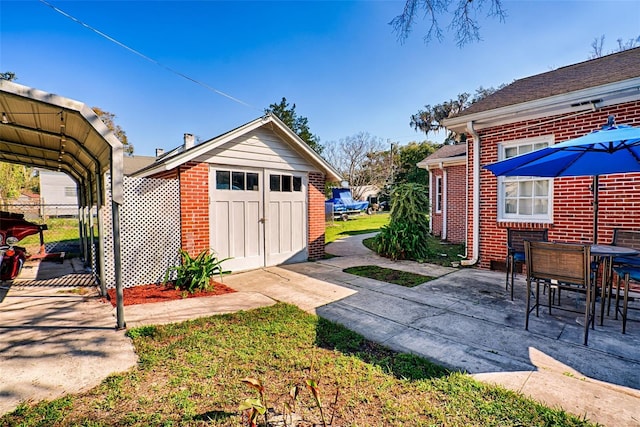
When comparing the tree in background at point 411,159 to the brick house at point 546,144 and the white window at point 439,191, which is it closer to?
the white window at point 439,191

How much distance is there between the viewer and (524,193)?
6457mm

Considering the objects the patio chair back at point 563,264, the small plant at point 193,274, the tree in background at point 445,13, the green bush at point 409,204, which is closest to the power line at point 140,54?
the small plant at point 193,274

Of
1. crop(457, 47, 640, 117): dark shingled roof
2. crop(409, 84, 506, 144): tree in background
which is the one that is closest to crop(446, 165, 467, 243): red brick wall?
crop(457, 47, 640, 117): dark shingled roof

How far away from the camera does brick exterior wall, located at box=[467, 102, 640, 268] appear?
5.17 metres

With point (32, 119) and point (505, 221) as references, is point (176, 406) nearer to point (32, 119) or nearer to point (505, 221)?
point (32, 119)

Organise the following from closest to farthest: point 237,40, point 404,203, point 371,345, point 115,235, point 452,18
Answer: point 371,345, point 115,235, point 452,18, point 404,203, point 237,40

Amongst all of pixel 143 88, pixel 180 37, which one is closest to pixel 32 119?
pixel 180 37

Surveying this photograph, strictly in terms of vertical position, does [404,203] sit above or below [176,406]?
above

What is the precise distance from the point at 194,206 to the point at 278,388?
188 inches

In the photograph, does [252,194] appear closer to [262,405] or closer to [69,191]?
[262,405]

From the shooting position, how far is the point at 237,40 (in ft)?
34.5

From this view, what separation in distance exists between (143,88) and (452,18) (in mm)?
11996

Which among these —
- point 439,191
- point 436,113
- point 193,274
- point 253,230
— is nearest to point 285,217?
point 253,230

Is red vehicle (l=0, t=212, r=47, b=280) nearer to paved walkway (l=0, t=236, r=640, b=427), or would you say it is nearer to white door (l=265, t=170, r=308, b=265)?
paved walkway (l=0, t=236, r=640, b=427)
